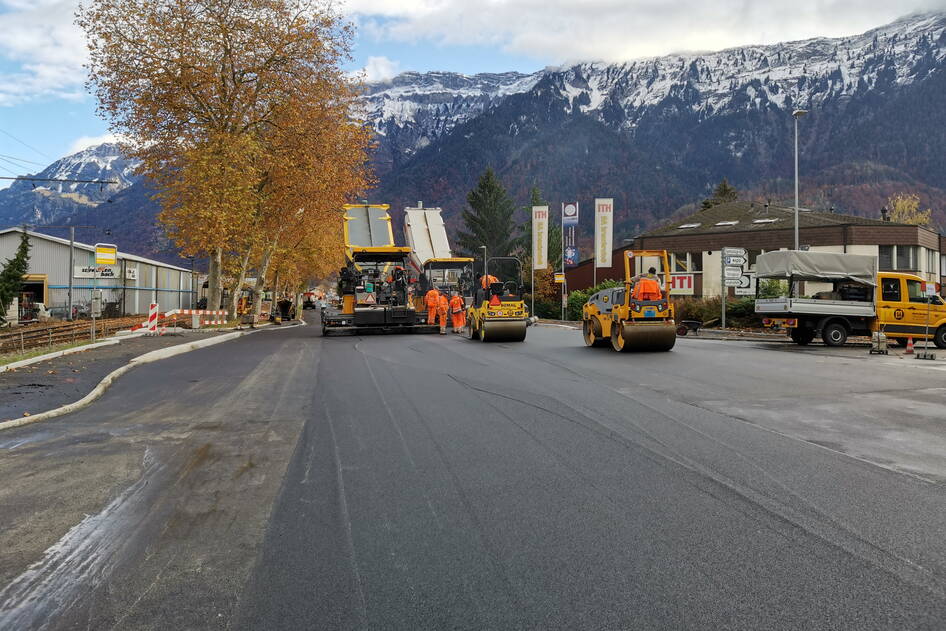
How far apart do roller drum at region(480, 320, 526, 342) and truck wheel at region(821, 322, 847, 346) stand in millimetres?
9299

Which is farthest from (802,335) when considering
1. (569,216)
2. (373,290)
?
(569,216)

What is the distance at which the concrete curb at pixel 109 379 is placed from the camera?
824 centimetres

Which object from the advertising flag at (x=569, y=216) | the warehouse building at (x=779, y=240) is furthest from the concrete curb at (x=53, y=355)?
the advertising flag at (x=569, y=216)

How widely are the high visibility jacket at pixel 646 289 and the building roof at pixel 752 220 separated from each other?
35.0 meters

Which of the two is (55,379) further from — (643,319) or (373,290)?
(373,290)

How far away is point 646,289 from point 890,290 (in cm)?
914

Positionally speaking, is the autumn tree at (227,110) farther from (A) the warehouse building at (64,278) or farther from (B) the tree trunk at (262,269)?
(A) the warehouse building at (64,278)

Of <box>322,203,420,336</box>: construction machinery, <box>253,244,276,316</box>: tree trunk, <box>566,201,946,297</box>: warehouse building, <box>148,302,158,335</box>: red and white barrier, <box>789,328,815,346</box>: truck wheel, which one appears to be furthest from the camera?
<box>566,201,946,297</box>: warehouse building

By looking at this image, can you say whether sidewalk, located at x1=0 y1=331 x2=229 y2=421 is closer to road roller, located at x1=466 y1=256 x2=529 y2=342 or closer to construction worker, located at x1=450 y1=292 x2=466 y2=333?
road roller, located at x1=466 y1=256 x2=529 y2=342

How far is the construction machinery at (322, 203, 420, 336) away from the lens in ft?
88.1

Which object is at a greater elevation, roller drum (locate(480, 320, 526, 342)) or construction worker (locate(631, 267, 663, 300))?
construction worker (locate(631, 267, 663, 300))

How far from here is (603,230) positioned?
157 ft

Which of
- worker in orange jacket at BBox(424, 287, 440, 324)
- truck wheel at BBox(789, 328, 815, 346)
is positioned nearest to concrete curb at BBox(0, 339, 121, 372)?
worker in orange jacket at BBox(424, 287, 440, 324)

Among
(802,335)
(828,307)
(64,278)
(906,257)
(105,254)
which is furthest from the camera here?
(906,257)
